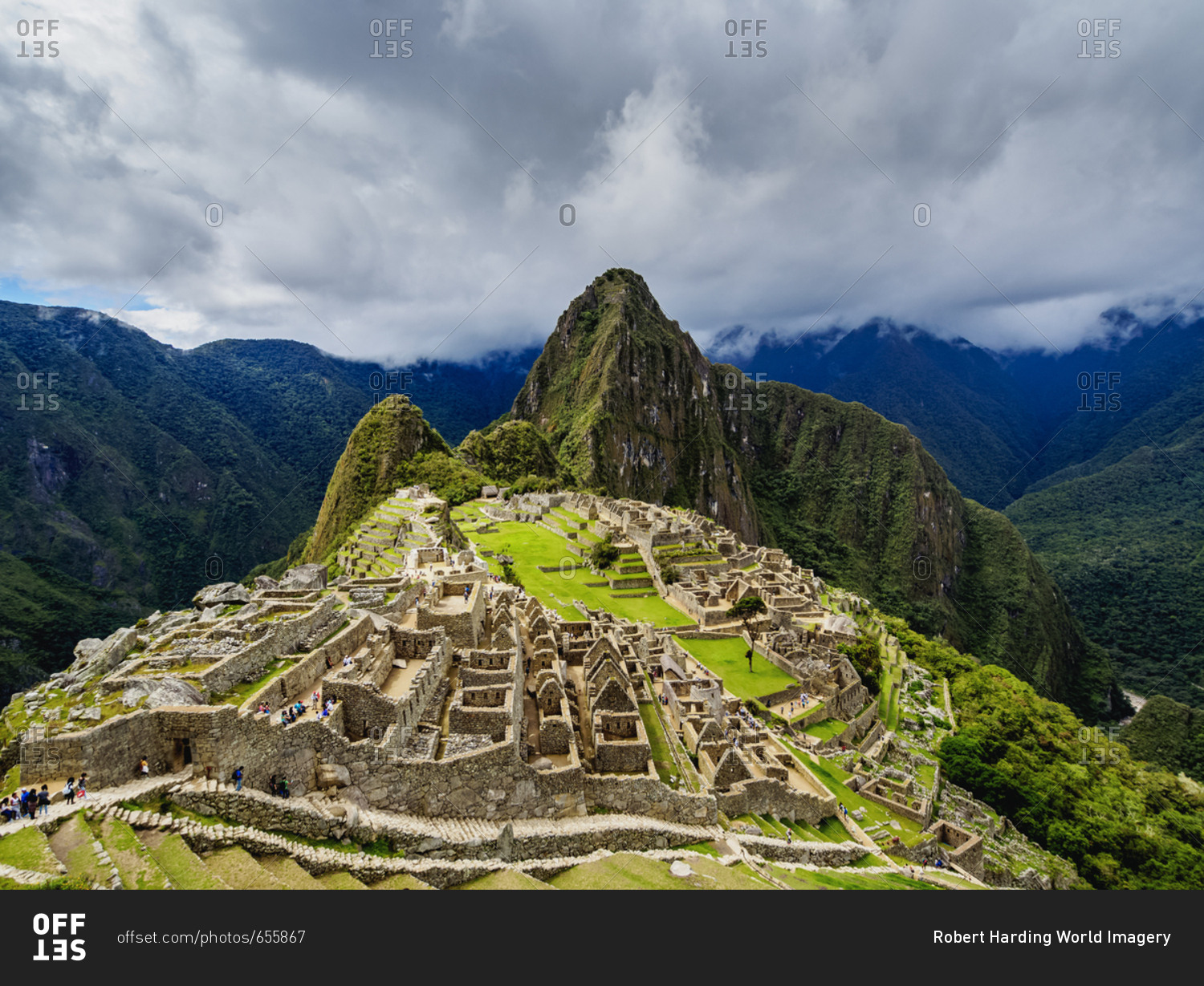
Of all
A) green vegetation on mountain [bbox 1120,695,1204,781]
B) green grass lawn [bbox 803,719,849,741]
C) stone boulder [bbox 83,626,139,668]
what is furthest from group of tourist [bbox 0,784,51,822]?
green vegetation on mountain [bbox 1120,695,1204,781]

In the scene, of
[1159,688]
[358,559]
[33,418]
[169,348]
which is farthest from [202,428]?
[1159,688]

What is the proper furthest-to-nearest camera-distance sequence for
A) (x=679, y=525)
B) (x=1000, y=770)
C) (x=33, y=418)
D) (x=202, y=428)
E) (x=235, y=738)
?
(x=202, y=428) < (x=33, y=418) < (x=679, y=525) < (x=1000, y=770) < (x=235, y=738)

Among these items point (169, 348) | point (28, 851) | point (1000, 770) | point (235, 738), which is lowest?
point (1000, 770)

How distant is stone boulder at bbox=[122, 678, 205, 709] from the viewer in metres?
11.6

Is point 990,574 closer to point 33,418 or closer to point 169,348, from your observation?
point 33,418

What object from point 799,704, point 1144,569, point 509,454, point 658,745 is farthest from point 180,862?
point 1144,569

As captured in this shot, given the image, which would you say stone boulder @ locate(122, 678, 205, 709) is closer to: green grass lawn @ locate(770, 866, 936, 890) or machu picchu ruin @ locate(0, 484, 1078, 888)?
machu picchu ruin @ locate(0, 484, 1078, 888)

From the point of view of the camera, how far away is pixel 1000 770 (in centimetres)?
3431

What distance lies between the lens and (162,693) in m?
11.8

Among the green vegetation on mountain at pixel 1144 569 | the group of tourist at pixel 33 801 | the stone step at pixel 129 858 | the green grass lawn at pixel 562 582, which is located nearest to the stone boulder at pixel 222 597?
the group of tourist at pixel 33 801

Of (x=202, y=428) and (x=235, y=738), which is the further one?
(x=202, y=428)
